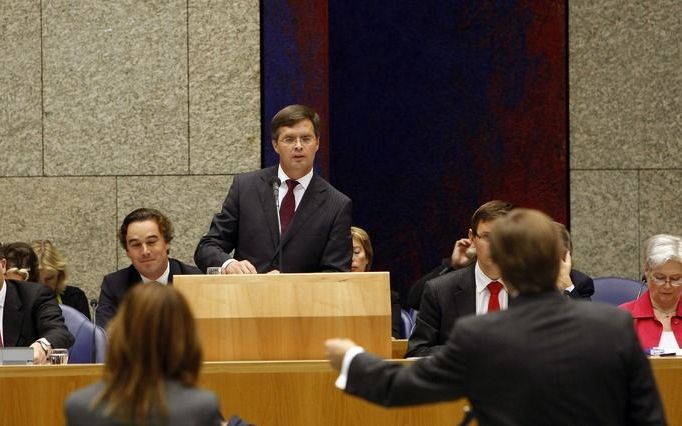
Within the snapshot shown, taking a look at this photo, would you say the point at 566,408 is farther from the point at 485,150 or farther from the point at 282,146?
the point at 485,150

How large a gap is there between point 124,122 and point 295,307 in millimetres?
3644

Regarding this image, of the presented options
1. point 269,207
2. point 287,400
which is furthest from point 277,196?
point 287,400

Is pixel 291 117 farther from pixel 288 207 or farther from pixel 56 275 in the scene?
pixel 56 275

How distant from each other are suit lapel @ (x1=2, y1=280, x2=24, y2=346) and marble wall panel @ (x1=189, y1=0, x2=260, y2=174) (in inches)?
87.3

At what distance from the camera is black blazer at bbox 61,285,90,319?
24.3 ft

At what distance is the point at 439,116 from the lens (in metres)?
8.38

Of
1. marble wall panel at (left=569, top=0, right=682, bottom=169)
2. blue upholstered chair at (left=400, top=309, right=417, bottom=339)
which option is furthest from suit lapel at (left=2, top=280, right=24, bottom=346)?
marble wall panel at (left=569, top=0, right=682, bottom=169)

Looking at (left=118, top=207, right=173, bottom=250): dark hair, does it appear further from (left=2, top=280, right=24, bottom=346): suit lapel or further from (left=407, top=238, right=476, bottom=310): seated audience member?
(left=407, top=238, right=476, bottom=310): seated audience member

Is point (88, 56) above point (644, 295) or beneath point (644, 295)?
above

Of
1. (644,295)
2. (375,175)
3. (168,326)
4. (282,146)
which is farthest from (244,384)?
(375,175)

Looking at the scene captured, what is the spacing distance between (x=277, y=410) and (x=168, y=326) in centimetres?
185

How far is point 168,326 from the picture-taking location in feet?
9.73

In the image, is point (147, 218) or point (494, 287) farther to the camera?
point (147, 218)

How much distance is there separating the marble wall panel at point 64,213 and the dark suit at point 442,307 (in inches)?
118
